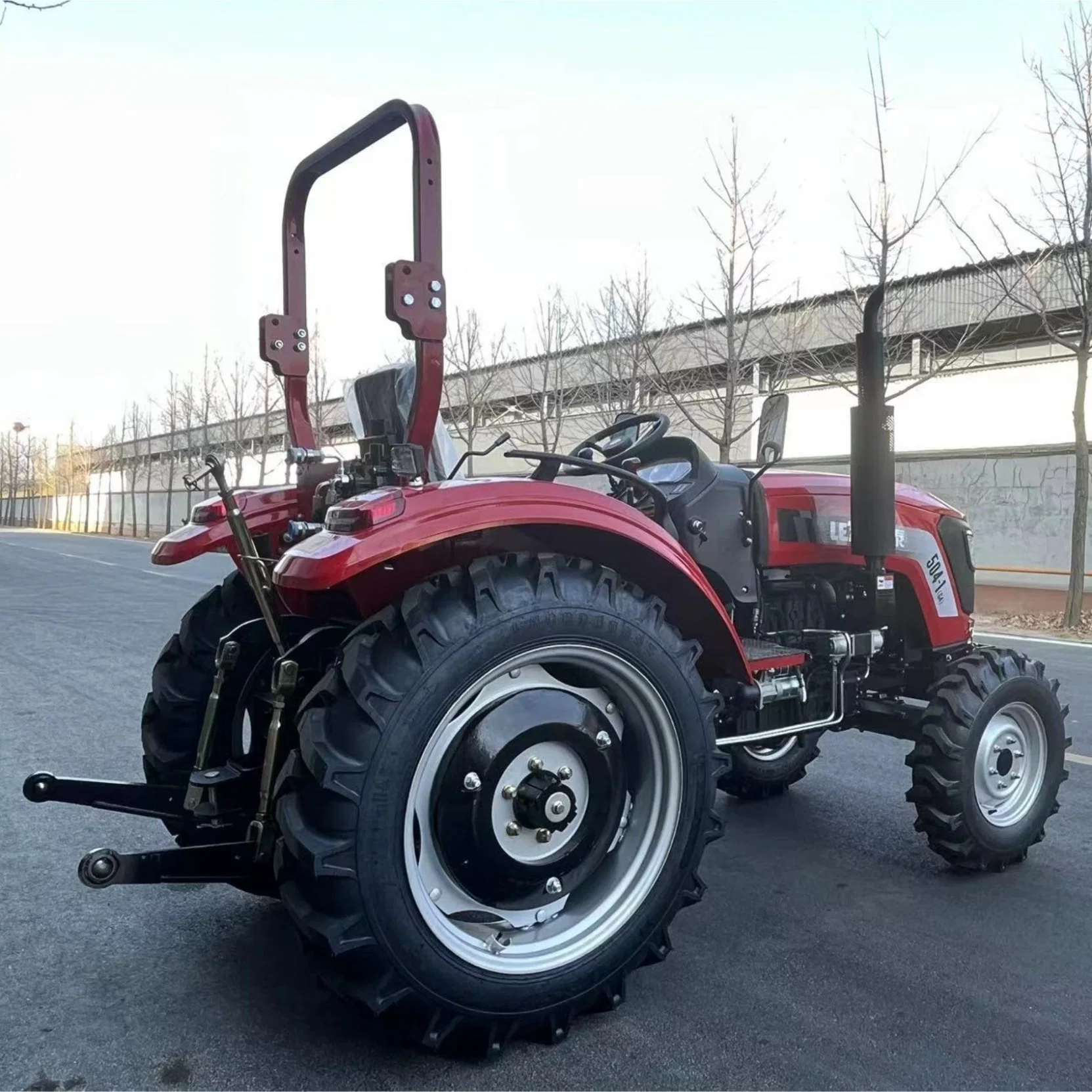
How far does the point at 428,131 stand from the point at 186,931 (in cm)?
240

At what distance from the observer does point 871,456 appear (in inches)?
137

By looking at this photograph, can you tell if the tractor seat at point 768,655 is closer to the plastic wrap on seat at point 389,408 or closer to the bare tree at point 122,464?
the plastic wrap on seat at point 389,408

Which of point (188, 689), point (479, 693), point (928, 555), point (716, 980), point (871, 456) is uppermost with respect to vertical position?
point (871, 456)

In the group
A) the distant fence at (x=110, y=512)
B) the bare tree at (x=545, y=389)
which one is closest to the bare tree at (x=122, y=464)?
the distant fence at (x=110, y=512)

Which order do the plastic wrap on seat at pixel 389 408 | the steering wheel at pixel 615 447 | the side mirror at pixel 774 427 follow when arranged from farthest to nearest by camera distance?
1. the side mirror at pixel 774 427
2. the steering wheel at pixel 615 447
3. the plastic wrap on seat at pixel 389 408

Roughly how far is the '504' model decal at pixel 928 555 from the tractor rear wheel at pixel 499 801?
136 centimetres

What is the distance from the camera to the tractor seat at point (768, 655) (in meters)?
3.31

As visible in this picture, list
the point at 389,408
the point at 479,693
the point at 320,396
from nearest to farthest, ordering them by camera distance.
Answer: the point at 479,693, the point at 389,408, the point at 320,396

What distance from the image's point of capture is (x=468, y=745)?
96.2 inches

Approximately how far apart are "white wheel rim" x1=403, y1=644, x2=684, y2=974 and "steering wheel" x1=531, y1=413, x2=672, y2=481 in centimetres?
80

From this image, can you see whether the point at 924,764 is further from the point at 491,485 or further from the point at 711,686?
the point at 491,485

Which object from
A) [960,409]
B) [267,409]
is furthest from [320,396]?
[960,409]

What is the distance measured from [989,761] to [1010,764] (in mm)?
115

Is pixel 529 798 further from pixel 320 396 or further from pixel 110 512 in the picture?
pixel 110 512
